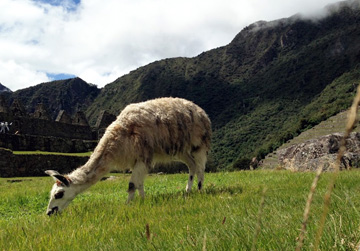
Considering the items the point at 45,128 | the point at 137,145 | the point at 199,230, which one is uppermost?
the point at 45,128

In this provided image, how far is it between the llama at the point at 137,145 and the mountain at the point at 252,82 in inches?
2498

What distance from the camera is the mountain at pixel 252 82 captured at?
9012 cm

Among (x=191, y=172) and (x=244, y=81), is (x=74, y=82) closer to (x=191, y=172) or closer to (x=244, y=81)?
(x=244, y=81)

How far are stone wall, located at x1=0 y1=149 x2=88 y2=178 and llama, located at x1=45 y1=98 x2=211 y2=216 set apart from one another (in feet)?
45.9

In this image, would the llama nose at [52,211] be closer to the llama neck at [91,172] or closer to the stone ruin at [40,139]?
the llama neck at [91,172]

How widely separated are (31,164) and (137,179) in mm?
15007

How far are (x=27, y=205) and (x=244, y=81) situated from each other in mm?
132022

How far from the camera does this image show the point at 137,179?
589 cm

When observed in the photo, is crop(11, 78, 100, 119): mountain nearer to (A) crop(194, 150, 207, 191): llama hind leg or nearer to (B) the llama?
(A) crop(194, 150, 207, 191): llama hind leg

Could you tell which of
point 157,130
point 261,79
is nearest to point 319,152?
point 157,130

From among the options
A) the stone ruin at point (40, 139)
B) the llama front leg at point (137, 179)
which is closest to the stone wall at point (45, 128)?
the stone ruin at point (40, 139)

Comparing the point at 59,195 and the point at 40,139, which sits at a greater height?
the point at 40,139

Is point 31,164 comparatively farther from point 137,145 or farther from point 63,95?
point 63,95

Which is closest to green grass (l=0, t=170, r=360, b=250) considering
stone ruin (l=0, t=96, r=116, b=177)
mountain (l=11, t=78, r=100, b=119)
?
stone ruin (l=0, t=96, r=116, b=177)
